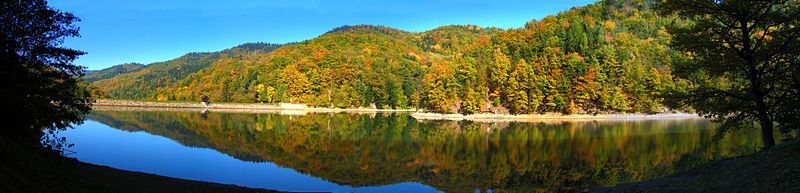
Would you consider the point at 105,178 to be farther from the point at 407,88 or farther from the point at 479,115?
the point at 407,88

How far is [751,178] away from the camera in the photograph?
1162 centimetres

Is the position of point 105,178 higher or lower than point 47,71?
lower

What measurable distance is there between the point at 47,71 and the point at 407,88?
351ft

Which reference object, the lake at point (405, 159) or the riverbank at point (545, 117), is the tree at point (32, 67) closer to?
the lake at point (405, 159)

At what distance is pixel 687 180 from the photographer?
14.5 metres

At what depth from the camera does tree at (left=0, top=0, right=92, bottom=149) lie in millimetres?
16328

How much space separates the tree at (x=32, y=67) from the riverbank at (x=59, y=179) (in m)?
3.29

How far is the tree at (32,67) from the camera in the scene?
1633 cm

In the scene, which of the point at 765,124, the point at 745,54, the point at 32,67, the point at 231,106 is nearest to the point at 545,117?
the point at 765,124

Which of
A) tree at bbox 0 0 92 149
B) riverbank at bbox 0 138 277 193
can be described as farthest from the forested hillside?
tree at bbox 0 0 92 149

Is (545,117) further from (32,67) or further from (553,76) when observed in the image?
(32,67)

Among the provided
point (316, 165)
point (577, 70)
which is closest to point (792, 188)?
point (316, 165)

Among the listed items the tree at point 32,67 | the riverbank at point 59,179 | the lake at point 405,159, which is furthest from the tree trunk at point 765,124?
the tree at point 32,67

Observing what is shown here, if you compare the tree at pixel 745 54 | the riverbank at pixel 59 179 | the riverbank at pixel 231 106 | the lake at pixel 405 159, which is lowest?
the lake at pixel 405 159
